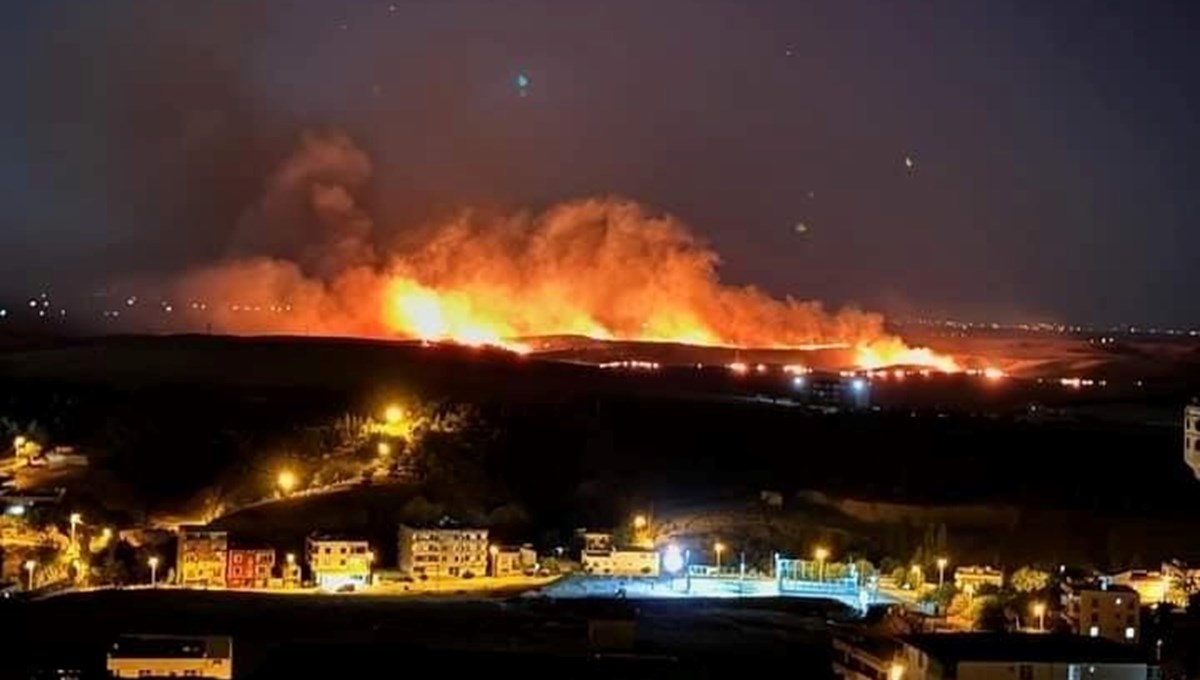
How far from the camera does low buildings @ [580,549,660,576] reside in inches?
770

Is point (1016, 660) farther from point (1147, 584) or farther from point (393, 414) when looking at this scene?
point (393, 414)

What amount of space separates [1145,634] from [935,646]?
9.31ft

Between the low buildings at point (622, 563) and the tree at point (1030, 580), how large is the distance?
12.6 ft

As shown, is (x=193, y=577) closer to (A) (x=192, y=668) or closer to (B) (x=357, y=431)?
(A) (x=192, y=668)

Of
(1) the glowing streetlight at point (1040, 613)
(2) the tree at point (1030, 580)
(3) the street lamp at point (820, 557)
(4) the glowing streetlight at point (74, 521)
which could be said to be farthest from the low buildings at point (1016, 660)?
(4) the glowing streetlight at point (74, 521)

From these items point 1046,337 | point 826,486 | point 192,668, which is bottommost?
point 192,668

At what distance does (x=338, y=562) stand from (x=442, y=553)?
1.20 m

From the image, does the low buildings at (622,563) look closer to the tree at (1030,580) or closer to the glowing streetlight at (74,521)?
the tree at (1030,580)

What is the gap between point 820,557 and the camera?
19.8 m

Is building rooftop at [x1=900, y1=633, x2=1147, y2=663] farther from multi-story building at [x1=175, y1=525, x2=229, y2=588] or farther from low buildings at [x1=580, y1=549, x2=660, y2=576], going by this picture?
multi-story building at [x1=175, y1=525, x2=229, y2=588]

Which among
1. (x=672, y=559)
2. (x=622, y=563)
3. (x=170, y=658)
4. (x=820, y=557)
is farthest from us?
(x=672, y=559)

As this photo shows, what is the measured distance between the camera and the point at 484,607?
1689 centimetres

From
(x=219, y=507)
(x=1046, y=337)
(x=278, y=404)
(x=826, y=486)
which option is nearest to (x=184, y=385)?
(x=278, y=404)

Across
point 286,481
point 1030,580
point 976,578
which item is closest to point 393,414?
point 286,481
